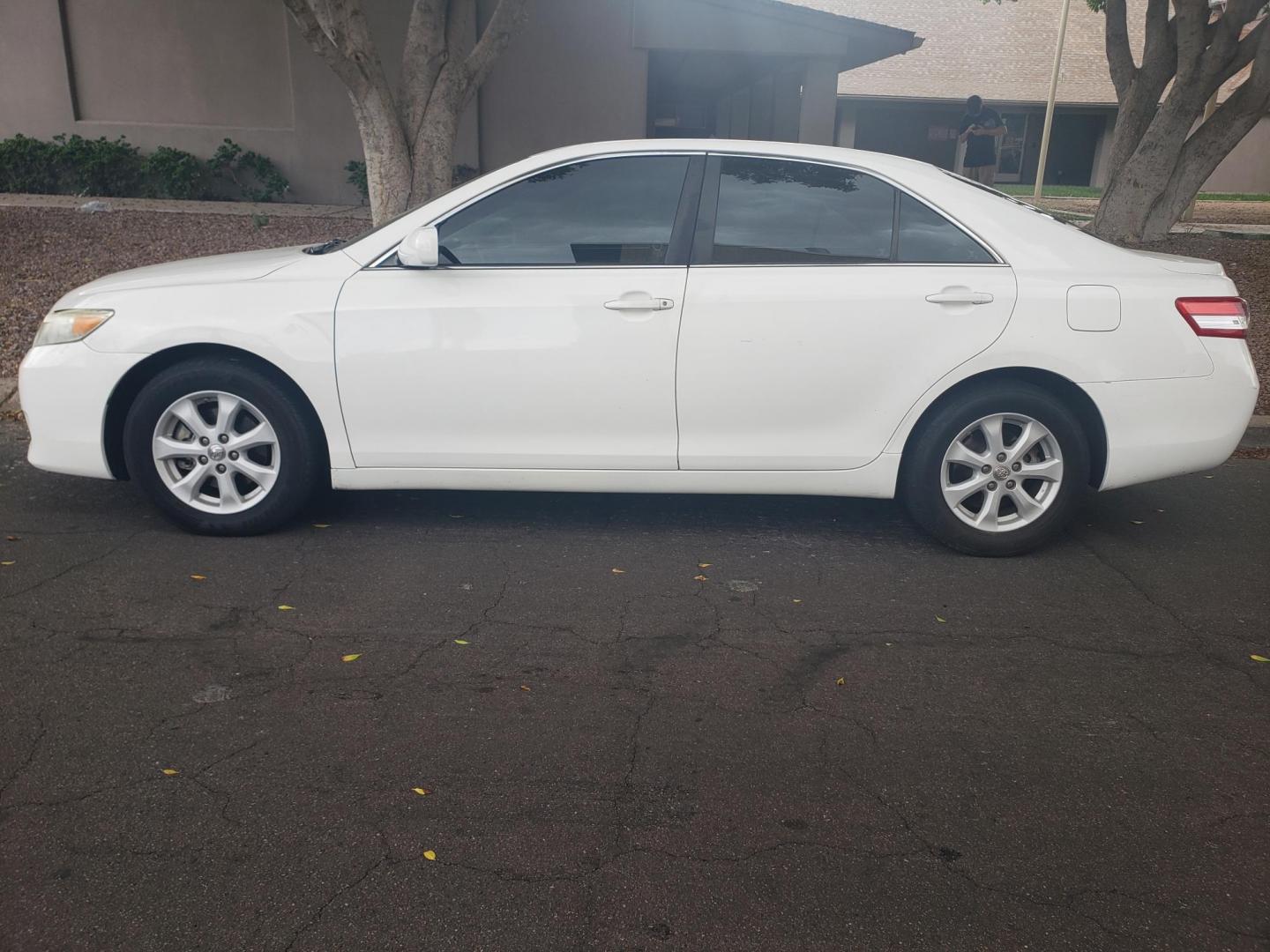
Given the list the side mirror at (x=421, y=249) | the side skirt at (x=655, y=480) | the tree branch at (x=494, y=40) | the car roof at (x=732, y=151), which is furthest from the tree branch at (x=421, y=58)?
the side skirt at (x=655, y=480)

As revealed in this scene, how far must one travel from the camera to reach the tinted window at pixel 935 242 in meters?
4.82

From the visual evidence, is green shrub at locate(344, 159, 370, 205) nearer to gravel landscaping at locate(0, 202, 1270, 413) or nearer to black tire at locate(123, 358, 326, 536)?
gravel landscaping at locate(0, 202, 1270, 413)

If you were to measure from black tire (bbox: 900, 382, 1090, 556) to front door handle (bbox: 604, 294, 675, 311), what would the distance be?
123 centimetres

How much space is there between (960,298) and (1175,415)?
1.08m

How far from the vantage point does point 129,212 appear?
13.3 meters

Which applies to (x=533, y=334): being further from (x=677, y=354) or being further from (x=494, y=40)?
(x=494, y=40)

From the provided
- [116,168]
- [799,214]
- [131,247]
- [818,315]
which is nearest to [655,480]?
[818,315]

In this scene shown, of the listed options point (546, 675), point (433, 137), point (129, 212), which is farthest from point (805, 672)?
point (129, 212)

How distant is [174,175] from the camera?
14789mm

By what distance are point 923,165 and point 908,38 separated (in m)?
11.6

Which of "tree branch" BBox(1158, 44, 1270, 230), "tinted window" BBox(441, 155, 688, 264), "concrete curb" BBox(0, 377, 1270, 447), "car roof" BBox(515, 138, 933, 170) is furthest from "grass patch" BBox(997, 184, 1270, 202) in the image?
"tinted window" BBox(441, 155, 688, 264)

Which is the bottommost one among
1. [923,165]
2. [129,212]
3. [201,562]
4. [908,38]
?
[201,562]

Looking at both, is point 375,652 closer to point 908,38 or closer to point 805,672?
point 805,672

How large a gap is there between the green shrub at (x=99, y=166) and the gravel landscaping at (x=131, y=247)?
6.03 feet
